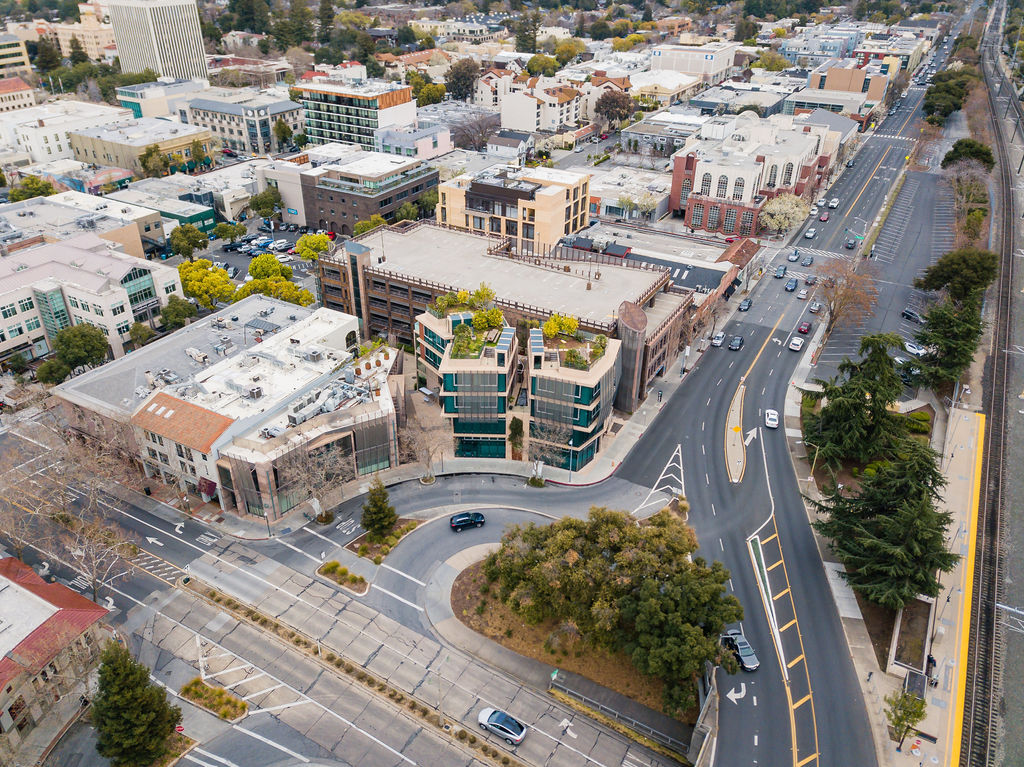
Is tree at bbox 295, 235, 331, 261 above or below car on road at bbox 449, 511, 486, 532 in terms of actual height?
above

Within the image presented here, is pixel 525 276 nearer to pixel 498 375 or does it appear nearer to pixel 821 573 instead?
pixel 498 375

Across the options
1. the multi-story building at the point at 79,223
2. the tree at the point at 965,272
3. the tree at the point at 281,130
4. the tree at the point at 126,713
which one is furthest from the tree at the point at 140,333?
the tree at the point at 965,272

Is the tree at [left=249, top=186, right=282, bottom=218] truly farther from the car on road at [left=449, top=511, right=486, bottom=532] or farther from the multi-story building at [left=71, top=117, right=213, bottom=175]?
the car on road at [left=449, top=511, right=486, bottom=532]

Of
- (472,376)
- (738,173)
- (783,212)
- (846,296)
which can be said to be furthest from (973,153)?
(472,376)

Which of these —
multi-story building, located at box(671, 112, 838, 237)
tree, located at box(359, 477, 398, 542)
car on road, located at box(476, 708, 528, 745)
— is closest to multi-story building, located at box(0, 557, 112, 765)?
tree, located at box(359, 477, 398, 542)

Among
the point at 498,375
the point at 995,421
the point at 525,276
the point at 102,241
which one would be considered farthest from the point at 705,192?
the point at 102,241

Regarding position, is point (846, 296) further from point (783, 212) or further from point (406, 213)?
point (406, 213)
